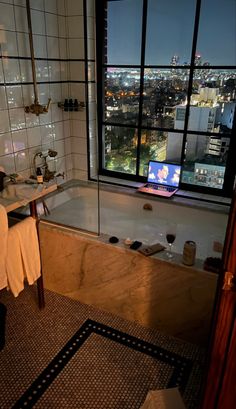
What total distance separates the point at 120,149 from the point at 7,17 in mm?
1440

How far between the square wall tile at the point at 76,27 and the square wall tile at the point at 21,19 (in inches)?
19.9

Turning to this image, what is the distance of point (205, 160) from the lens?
9.00 feet

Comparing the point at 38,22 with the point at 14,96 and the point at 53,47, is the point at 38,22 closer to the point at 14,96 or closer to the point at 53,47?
the point at 53,47

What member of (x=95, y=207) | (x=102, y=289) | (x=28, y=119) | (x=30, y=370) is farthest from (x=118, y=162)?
(x=30, y=370)

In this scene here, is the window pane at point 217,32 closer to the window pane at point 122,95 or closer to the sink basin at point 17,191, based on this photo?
the window pane at point 122,95

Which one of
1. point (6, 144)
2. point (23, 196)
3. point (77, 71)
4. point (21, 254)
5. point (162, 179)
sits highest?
point (77, 71)

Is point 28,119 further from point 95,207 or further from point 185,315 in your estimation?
point 185,315

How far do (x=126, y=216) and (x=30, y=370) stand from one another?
1387 mm

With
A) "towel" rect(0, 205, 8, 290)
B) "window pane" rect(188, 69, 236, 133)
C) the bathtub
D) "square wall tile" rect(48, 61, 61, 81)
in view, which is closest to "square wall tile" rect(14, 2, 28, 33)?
"square wall tile" rect(48, 61, 61, 81)

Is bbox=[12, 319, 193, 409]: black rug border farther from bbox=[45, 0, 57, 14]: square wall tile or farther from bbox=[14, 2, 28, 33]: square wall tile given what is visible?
bbox=[45, 0, 57, 14]: square wall tile

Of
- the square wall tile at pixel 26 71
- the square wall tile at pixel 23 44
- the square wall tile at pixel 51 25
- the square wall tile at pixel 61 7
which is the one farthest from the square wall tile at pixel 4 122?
Answer: the square wall tile at pixel 61 7

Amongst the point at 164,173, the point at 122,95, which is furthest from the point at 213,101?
the point at 122,95

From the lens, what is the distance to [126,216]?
2680mm

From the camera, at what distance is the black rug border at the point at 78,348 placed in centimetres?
157
